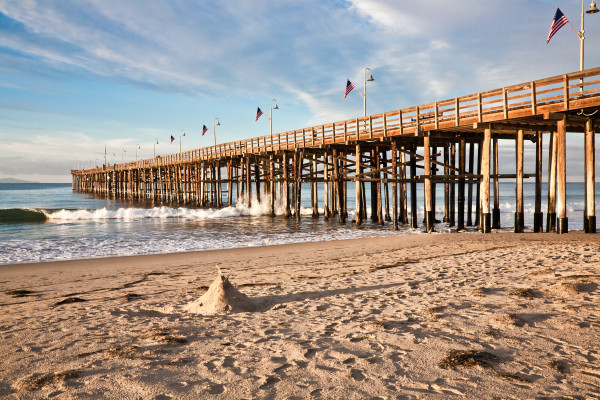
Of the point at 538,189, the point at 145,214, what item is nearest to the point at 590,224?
the point at 538,189

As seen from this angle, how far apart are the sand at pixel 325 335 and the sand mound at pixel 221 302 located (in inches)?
5.2

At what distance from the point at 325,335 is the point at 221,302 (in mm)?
1799

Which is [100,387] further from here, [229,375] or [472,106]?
[472,106]

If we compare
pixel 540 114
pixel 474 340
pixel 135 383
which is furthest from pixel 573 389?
pixel 540 114

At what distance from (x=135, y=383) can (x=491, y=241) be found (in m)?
11.2

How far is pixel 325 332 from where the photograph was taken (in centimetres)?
469

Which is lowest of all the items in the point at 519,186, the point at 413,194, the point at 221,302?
the point at 221,302

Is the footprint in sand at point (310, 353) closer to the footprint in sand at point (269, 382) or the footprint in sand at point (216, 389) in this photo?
the footprint in sand at point (269, 382)

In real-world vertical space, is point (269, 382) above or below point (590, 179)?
below

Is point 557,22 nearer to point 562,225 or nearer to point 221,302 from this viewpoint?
point 562,225

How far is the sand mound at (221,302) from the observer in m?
5.69

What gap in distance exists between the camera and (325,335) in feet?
15.1

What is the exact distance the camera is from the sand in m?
3.39

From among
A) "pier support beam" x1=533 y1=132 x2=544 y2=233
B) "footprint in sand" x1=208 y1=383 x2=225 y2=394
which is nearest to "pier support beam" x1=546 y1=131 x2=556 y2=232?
"pier support beam" x1=533 y1=132 x2=544 y2=233
